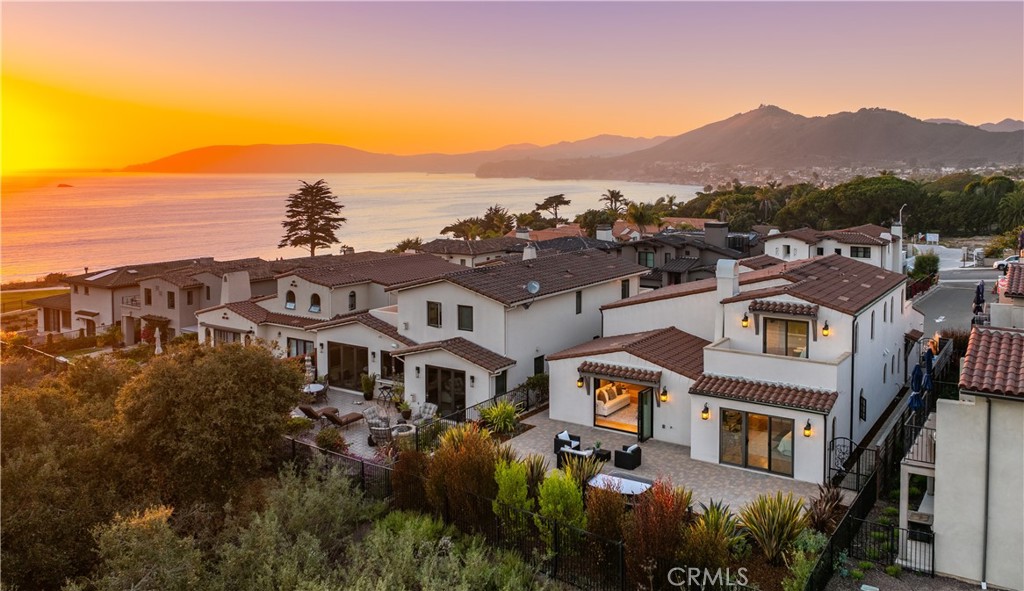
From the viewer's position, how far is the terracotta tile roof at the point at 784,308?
57.1ft

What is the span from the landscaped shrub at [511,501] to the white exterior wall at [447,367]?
806 cm

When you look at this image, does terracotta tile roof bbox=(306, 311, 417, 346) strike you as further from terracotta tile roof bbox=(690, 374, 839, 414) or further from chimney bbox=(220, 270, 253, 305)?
terracotta tile roof bbox=(690, 374, 839, 414)

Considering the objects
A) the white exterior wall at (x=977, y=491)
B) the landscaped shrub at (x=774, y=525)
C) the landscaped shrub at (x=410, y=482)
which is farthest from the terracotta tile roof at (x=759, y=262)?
the landscaped shrub at (x=410, y=482)

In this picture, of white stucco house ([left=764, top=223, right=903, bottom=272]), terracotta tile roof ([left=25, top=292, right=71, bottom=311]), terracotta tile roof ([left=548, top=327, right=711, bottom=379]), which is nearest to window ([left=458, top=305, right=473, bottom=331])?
terracotta tile roof ([left=548, top=327, right=711, bottom=379])

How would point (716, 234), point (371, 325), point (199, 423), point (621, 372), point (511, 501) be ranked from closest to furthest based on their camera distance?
point (511, 501), point (199, 423), point (621, 372), point (371, 325), point (716, 234)

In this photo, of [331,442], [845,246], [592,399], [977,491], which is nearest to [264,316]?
[331,442]

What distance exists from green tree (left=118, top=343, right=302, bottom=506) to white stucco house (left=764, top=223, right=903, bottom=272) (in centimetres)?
3551

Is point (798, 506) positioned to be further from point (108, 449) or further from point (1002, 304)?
point (108, 449)

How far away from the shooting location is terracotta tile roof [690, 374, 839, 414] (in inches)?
632

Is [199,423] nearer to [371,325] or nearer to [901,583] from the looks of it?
[371,325]

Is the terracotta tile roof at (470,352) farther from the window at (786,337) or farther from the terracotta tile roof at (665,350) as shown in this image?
the window at (786,337)

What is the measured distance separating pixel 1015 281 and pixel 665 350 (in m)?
8.49

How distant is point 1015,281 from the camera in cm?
1667

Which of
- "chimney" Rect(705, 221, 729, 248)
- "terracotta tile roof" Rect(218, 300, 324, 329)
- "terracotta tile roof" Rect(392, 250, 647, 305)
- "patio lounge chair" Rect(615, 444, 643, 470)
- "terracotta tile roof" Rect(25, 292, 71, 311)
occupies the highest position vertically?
"chimney" Rect(705, 221, 729, 248)
